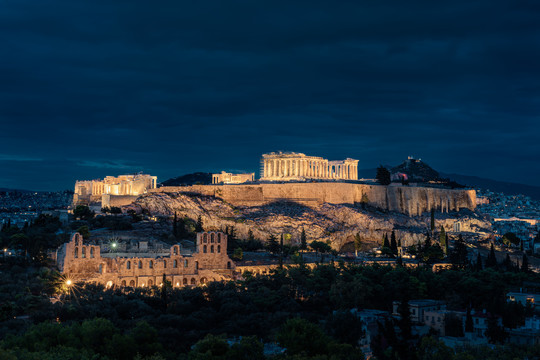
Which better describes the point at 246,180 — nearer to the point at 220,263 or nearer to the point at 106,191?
the point at 106,191

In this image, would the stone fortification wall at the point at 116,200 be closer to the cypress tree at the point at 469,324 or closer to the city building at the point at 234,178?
the city building at the point at 234,178

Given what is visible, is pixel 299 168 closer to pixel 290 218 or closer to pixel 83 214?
pixel 290 218

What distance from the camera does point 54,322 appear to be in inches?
1612

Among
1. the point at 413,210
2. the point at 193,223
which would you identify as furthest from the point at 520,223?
the point at 193,223

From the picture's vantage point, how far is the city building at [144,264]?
48.6m

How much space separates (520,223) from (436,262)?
71.0 meters

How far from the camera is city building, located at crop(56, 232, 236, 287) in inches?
1913

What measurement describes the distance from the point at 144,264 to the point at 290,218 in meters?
35.9

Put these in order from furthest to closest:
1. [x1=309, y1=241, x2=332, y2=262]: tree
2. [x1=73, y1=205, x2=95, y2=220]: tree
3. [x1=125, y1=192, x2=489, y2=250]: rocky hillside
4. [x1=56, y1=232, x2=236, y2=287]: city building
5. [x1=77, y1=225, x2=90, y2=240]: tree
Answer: [x1=125, y1=192, x2=489, y2=250]: rocky hillside < [x1=73, y1=205, x2=95, y2=220]: tree < [x1=309, y1=241, x2=332, y2=262]: tree < [x1=77, y1=225, x2=90, y2=240]: tree < [x1=56, y1=232, x2=236, y2=287]: city building

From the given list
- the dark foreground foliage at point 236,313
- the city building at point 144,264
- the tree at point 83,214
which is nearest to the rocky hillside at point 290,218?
the tree at point 83,214

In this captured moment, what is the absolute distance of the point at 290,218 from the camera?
277 ft

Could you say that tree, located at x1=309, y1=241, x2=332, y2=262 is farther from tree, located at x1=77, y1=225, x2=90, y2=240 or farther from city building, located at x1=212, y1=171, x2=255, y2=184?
city building, located at x1=212, y1=171, x2=255, y2=184

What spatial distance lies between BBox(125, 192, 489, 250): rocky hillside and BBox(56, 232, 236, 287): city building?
73.3 feet

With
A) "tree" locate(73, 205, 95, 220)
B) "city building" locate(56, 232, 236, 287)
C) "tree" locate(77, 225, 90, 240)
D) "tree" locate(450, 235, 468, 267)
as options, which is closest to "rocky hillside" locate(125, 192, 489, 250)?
"tree" locate(73, 205, 95, 220)
